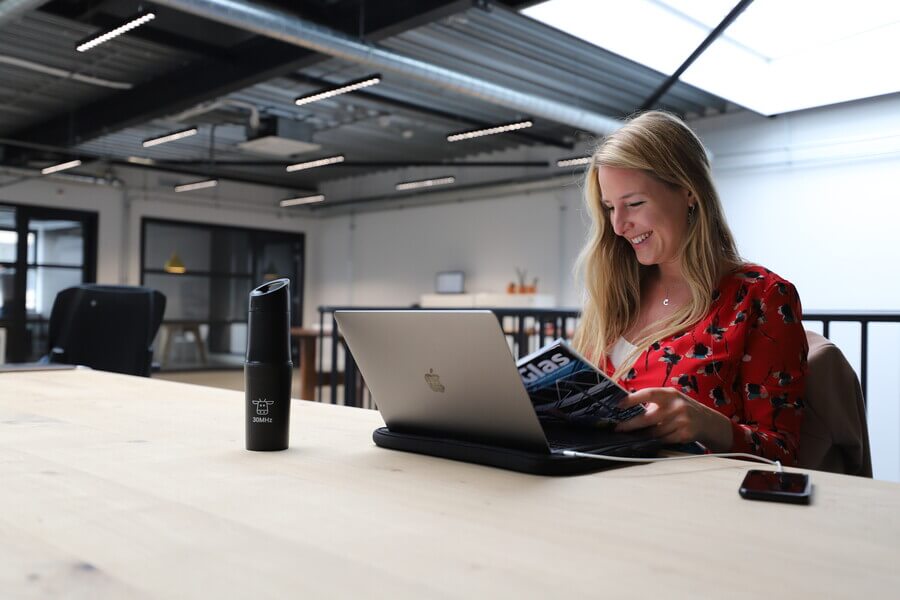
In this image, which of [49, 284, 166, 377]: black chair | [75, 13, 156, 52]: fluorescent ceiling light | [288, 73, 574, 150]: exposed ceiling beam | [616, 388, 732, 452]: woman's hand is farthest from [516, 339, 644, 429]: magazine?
[288, 73, 574, 150]: exposed ceiling beam

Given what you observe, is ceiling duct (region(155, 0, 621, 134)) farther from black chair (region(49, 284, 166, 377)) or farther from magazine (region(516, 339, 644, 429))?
magazine (region(516, 339, 644, 429))

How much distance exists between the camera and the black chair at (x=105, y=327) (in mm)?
3703

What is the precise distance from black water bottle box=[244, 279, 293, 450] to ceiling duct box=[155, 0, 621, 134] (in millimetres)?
4195

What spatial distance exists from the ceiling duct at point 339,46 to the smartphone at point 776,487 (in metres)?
4.68

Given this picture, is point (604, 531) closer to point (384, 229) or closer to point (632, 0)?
point (632, 0)

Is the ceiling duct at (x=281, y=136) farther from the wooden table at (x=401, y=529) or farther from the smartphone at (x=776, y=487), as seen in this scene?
the smartphone at (x=776, y=487)

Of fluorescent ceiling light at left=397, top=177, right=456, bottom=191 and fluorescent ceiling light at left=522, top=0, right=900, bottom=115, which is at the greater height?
fluorescent ceiling light at left=522, top=0, right=900, bottom=115

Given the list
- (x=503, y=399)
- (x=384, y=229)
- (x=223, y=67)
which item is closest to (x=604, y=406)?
(x=503, y=399)

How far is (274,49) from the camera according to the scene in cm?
648

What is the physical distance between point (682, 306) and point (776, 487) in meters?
0.80

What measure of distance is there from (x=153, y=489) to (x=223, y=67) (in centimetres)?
669

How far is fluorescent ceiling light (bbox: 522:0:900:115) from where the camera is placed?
585cm

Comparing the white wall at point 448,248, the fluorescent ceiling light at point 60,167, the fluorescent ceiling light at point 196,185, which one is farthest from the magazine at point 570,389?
the fluorescent ceiling light at point 196,185

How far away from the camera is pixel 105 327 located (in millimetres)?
3785
